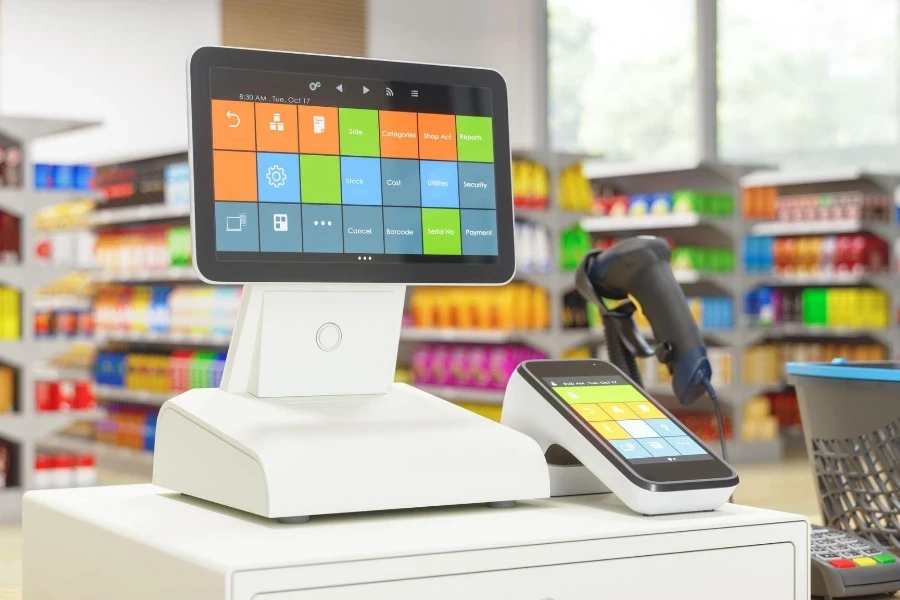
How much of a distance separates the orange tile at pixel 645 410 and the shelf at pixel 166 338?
594 centimetres

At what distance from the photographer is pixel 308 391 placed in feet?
4.74

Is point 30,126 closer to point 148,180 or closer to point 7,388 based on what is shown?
point 7,388

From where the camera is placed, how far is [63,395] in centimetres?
631

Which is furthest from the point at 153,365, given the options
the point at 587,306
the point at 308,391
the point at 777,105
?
the point at 308,391

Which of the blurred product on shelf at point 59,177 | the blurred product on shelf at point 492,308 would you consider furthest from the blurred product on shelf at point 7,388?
the blurred product on shelf at point 492,308

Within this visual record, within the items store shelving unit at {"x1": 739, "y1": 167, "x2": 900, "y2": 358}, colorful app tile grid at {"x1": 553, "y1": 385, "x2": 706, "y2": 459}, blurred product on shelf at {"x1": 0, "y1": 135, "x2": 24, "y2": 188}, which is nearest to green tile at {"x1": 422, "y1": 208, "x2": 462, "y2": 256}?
colorful app tile grid at {"x1": 553, "y1": 385, "x2": 706, "y2": 459}

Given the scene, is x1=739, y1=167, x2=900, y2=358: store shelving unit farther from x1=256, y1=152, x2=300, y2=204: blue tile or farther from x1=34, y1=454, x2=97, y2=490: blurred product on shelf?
x1=256, y1=152, x2=300, y2=204: blue tile

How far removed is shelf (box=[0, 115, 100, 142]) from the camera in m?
5.73

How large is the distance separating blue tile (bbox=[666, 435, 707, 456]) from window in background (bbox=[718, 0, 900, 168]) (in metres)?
9.74

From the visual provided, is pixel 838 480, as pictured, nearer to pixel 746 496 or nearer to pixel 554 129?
pixel 746 496

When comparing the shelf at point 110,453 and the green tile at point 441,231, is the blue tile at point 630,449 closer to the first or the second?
the green tile at point 441,231

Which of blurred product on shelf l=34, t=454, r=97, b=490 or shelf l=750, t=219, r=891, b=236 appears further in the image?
shelf l=750, t=219, r=891, b=236

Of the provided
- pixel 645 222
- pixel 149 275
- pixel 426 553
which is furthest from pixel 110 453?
pixel 426 553

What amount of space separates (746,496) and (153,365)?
13.1 ft
